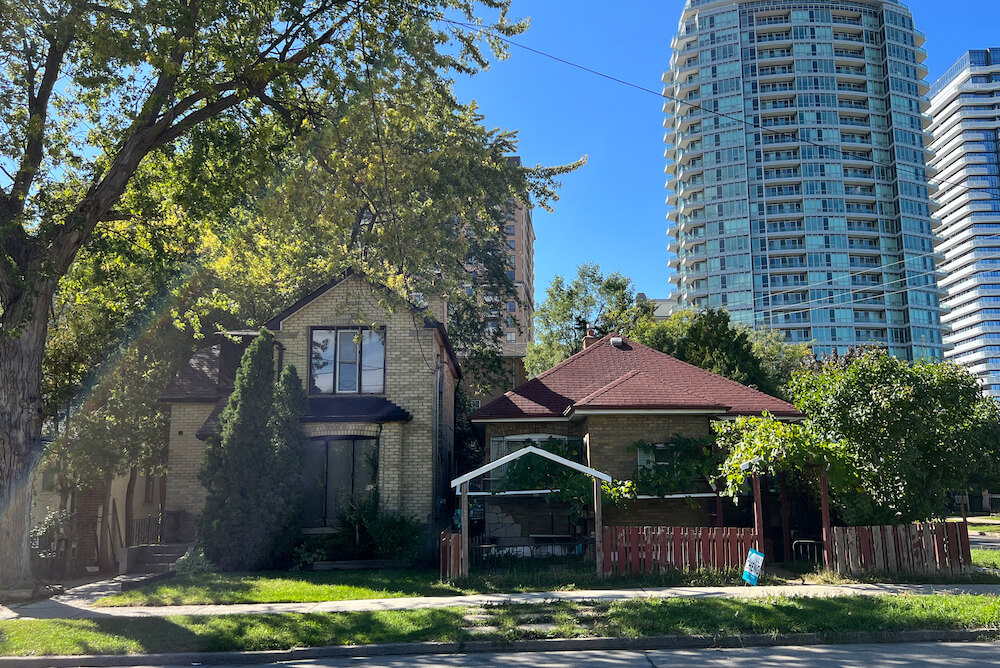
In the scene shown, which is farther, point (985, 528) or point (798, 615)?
point (985, 528)

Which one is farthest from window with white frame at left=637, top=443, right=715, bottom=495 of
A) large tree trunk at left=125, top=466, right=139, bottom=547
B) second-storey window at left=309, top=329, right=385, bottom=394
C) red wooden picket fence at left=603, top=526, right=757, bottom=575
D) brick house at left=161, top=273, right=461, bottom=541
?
large tree trunk at left=125, top=466, right=139, bottom=547

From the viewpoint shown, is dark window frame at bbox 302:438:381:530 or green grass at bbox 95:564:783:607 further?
dark window frame at bbox 302:438:381:530

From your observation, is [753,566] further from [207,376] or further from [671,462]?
[207,376]

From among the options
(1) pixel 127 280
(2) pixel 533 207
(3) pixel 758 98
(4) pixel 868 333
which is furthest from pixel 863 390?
(3) pixel 758 98

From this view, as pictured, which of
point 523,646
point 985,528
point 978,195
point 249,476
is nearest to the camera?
point 523,646

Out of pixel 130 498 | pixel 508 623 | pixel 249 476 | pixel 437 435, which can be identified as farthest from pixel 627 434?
pixel 130 498

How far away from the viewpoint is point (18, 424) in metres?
12.0

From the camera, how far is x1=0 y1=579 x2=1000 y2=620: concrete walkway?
11.1 m

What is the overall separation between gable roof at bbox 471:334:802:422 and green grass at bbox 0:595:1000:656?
656 centimetres

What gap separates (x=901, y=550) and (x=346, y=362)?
13.5 m

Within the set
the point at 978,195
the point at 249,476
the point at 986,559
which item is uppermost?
the point at 978,195

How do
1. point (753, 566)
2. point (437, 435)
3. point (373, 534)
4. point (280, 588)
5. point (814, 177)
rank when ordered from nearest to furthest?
point (753, 566) → point (280, 588) → point (373, 534) → point (437, 435) → point (814, 177)

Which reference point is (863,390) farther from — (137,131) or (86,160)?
(86,160)

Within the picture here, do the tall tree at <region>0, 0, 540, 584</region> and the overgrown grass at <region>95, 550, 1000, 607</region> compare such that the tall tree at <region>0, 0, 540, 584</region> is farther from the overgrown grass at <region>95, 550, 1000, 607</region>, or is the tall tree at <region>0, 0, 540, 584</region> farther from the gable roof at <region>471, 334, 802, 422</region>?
the gable roof at <region>471, 334, 802, 422</region>
